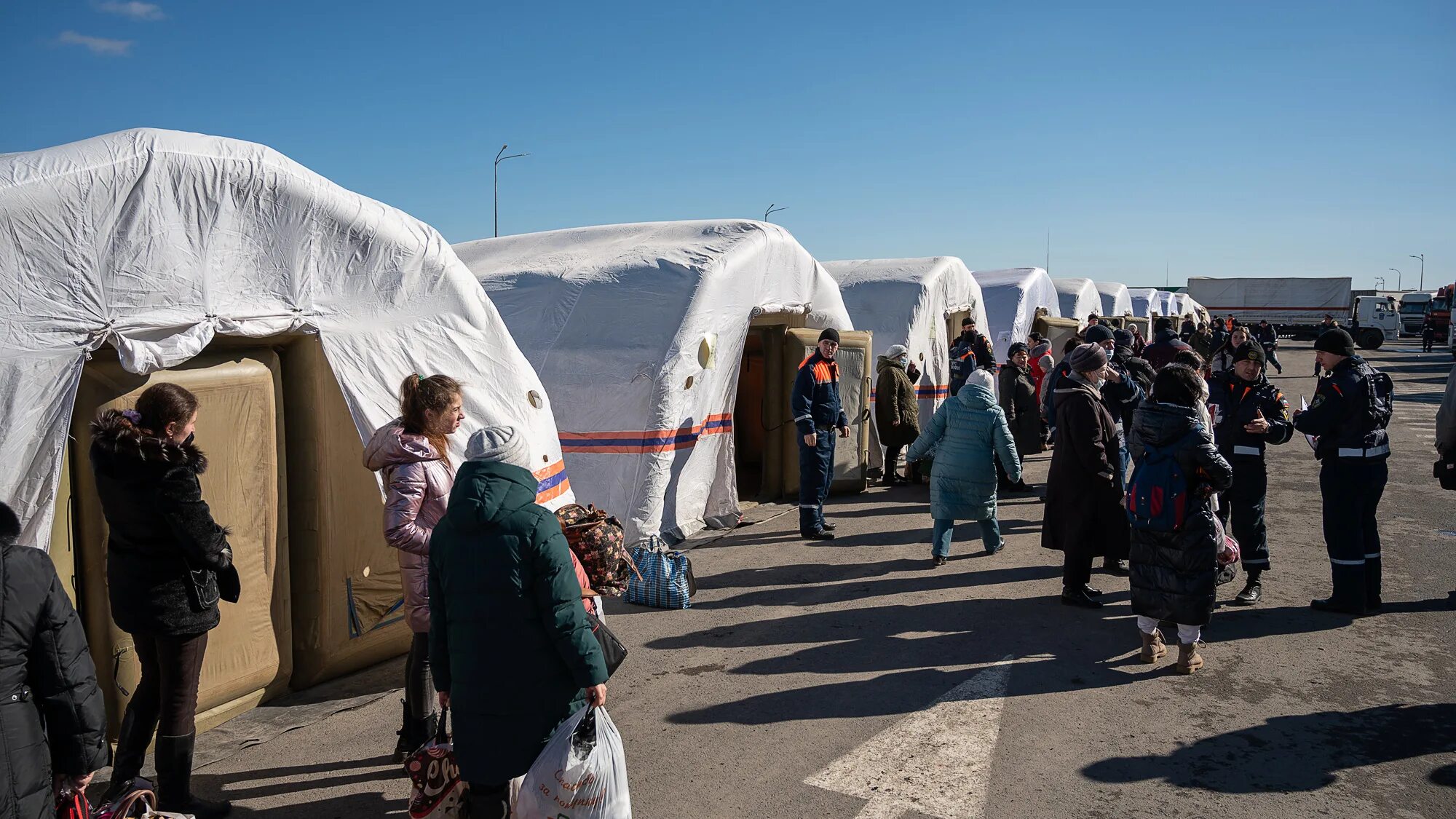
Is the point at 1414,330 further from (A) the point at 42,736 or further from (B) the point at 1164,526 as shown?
(A) the point at 42,736

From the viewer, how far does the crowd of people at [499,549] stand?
Result: 2.88 meters

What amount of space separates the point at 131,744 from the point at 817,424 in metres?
6.25

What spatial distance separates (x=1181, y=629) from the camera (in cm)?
545

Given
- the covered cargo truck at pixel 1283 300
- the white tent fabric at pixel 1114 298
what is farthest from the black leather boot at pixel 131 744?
the covered cargo truck at pixel 1283 300

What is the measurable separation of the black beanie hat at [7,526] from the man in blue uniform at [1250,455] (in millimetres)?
6856

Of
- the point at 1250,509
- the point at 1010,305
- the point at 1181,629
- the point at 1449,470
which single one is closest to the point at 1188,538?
the point at 1181,629

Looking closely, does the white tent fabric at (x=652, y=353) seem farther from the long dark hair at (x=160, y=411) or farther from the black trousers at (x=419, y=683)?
the long dark hair at (x=160, y=411)

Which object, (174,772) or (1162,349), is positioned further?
(1162,349)

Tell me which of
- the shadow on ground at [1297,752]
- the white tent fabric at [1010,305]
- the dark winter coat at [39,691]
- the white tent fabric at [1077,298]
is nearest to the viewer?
the dark winter coat at [39,691]

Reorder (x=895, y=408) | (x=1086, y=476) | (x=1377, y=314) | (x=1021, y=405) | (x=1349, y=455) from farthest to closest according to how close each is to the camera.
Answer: (x=1377, y=314) < (x=895, y=408) < (x=1021, y=405) < (x=1086, y=476) < (x=1349, y=455)

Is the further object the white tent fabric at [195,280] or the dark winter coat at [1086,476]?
the dark winter coat at [1086,476]

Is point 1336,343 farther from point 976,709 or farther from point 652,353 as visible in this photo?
point 652,353

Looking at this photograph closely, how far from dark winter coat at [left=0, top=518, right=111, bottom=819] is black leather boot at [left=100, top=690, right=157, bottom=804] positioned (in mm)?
943

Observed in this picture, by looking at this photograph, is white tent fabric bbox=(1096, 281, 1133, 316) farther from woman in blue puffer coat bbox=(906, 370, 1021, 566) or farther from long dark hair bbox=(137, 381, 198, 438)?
long dark hair bbox=(137, 381, 198, 438)
